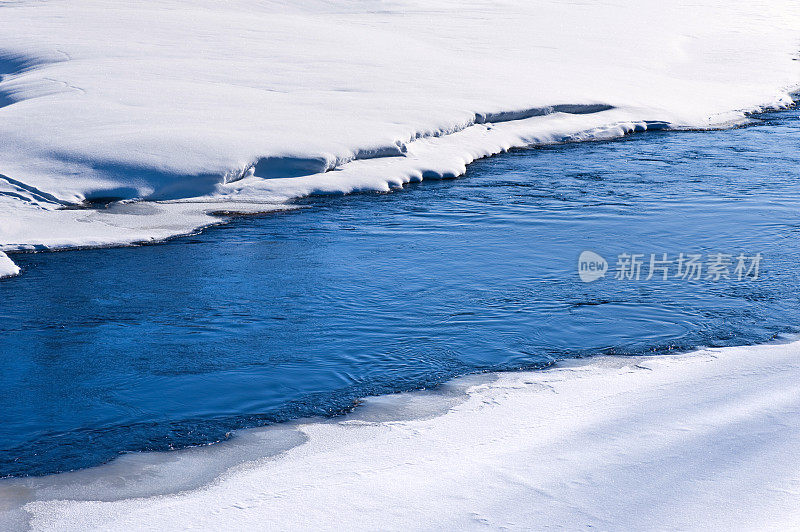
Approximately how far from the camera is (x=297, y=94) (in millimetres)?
11055

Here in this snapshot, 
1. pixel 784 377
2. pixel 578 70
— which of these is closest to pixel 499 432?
pixel 784 377

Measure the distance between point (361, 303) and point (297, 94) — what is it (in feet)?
19.7

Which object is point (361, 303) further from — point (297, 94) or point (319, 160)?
point (297, 94)

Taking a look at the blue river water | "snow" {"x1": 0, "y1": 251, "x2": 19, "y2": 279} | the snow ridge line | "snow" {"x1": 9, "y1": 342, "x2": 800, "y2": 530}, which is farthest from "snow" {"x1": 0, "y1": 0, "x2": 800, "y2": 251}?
"snow" {"x1": 9, "y1": 342, "x2": 800, "y2": 530}

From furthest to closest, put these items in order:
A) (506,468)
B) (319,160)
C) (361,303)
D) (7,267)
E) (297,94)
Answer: (297,94) → (319,160) → (7,267) → (361,303) → (506,468)

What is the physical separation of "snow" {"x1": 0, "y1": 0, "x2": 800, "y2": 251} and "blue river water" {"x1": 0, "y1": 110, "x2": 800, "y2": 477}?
713mm

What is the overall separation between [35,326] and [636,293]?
3.98 metres

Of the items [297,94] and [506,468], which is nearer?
[506,468]

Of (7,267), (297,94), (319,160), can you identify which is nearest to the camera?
(7,267)

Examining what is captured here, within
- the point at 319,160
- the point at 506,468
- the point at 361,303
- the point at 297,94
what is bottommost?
the point at 506,468

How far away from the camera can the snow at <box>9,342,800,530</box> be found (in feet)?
10.0

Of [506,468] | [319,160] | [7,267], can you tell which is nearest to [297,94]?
[319,160]

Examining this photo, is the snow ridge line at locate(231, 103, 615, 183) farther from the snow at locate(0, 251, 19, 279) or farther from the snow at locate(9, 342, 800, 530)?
the snow at locate(9, 342, 800, 530)

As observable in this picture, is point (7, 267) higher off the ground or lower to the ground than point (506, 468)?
higher
